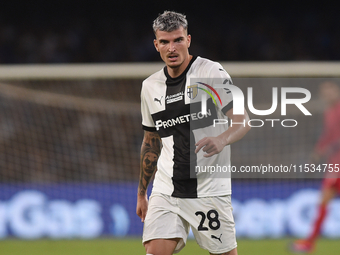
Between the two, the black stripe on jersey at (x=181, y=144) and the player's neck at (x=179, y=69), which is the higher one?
the player's neck at (x=179, y=69)

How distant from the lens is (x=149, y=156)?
3473mm

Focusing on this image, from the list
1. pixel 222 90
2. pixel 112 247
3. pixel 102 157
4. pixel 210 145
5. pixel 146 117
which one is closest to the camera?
pixel 210 145

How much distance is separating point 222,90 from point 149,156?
742mm

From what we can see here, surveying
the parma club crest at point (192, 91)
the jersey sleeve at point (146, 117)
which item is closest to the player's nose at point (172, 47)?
the parma club crest at point (192, 91)

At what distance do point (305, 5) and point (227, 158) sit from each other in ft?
33.0

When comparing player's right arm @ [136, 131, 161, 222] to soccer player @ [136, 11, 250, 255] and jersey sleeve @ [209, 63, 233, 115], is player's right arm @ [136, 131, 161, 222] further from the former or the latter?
jersey sleeve @ [209, 63, 233, 115]

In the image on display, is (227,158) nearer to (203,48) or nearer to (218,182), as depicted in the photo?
(218,182)

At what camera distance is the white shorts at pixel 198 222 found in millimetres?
3146

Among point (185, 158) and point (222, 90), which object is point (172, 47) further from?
point (185, 158)

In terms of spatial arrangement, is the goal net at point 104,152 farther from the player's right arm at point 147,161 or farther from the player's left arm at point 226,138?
the player's left arm at point 226,138

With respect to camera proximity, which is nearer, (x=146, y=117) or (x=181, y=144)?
(x=181, y=144)

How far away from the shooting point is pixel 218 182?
321 cm

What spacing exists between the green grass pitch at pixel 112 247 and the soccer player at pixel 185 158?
2872 mm

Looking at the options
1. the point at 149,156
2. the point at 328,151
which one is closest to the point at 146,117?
the point at 149,156
